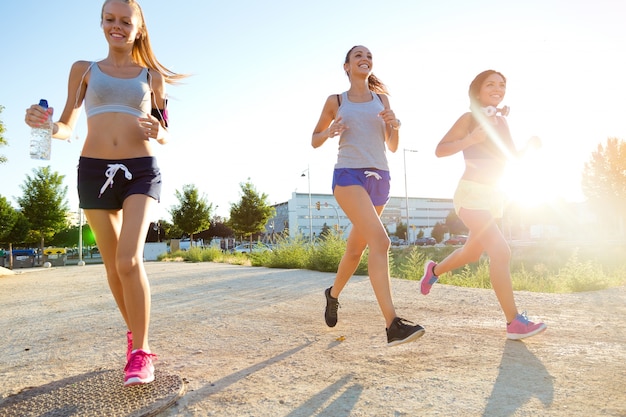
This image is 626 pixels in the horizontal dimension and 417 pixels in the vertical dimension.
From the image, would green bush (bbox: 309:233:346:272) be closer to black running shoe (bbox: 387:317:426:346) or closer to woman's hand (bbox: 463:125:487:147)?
woman's hand (bbox: 463:125:487:147)

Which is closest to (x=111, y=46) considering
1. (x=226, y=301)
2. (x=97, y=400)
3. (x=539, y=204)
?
(x=97, y=400)

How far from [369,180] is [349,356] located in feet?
4.16

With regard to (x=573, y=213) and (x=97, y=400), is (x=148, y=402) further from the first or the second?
(x=573, y=213)

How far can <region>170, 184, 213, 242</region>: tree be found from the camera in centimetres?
3606

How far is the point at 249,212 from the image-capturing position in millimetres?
35781

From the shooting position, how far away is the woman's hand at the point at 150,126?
2568 mm

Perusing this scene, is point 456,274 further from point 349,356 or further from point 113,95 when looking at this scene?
point 113,95

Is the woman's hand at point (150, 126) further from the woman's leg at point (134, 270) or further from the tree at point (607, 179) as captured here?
the tree at point (607, 179)

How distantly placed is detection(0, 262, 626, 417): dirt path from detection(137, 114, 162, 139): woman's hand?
1346 millimetres

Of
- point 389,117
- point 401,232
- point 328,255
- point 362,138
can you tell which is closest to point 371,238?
point 362,138

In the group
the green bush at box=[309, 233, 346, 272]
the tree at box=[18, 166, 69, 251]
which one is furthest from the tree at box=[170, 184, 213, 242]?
the green bush at box=[309, 233, 346, 272]

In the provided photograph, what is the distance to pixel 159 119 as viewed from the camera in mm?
2842

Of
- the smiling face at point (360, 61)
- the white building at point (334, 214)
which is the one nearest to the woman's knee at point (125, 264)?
the smiling face at point (360, 61)

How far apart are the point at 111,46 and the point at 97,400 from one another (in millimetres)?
1989
